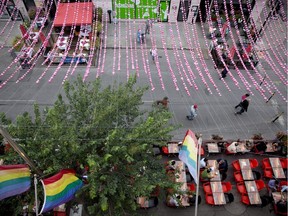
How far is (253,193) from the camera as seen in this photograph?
492 inches

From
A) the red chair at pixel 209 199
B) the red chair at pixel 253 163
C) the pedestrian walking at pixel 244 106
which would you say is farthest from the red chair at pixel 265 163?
the red chair at pixel 209 199

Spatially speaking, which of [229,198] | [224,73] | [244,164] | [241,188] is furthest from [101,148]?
[224,73]

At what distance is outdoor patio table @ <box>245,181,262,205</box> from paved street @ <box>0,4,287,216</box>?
635mm

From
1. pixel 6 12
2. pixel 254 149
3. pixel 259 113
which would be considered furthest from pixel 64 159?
pixel 6 12

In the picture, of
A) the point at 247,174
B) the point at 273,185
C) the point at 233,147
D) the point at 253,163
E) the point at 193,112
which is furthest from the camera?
the point at 193,112

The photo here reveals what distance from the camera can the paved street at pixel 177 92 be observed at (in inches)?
598

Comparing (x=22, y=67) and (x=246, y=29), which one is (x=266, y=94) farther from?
(x=22, y=67)

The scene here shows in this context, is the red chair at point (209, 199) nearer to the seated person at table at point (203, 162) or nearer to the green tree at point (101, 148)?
the seated person at table at point (203, 162)

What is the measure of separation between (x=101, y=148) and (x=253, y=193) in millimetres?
8002

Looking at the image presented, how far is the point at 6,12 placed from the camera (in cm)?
2148

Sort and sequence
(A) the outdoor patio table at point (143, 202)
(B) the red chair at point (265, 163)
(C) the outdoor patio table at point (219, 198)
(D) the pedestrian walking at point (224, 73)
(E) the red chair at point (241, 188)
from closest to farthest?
1. (A) the outdoor patio table at point (143, 202)
2. (C) the outdoor patio table at point (219, 198)
3. (E) the red chair at point (241, 188)
4. (B) the red chair at point (265, 163)
5. (D) the pedestrian walking at point (224, 73)

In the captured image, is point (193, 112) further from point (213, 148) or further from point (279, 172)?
point (279, 172)

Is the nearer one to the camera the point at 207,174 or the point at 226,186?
the point at 207,174

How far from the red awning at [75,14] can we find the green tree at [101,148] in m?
11.6
